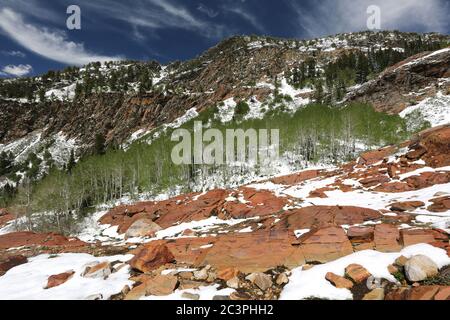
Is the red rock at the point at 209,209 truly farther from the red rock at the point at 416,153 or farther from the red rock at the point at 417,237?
the red rock at the point at 417,237

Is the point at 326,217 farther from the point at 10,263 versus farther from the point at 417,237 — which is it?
the point at 10,263

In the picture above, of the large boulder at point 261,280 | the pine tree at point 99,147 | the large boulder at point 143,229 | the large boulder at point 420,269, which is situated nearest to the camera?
the large boulder at point 420,269

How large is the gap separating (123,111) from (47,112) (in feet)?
171

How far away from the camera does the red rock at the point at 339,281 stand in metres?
8.87

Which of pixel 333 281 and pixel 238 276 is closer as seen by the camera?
pixel 333 281

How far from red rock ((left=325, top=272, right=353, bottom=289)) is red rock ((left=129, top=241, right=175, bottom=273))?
24.1 ft

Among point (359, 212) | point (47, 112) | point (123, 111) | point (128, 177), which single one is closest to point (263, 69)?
point (123, 111)

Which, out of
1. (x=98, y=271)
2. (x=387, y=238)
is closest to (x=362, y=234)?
(x=387, y=238)

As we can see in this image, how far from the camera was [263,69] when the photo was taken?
149000 mm

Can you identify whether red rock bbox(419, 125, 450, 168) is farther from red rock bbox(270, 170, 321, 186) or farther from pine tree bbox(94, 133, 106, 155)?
pine tree bbox(94, 133, 106, 155)

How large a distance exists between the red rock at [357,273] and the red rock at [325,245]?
64.3 inches

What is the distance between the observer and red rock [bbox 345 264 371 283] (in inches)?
353

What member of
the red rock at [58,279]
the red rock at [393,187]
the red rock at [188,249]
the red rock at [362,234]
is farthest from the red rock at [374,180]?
the red rock at [58,279]

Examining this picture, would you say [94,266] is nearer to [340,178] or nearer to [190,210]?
[190,210]
